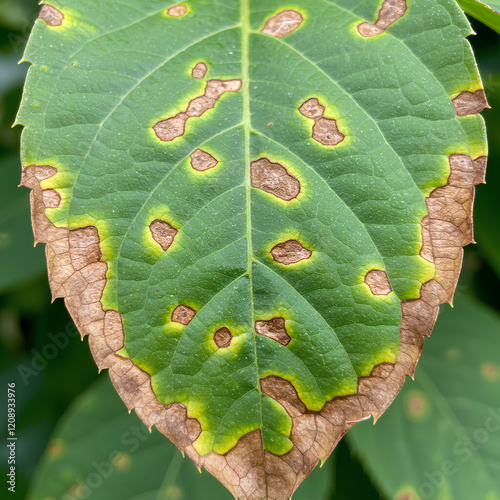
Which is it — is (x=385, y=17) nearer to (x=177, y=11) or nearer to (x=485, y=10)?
(x=485, y=10)

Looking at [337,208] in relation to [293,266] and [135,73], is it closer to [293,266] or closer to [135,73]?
[293,266]

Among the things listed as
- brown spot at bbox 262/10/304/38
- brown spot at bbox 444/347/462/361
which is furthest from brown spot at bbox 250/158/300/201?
brown spot at bbox 444/347/462/361

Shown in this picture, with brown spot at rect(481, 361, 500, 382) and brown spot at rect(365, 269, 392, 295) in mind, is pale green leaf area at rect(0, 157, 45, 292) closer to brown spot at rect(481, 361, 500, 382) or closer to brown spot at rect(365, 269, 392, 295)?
brown spot at rect(365, 269, 392, 295)

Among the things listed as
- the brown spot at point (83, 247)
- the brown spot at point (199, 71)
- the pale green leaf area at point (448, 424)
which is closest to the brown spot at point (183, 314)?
the brown spot at point (83, 247)

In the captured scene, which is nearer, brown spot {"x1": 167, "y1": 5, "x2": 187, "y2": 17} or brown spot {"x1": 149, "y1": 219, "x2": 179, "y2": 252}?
brown spot {"x1": 149, "y1": 219, "x2": 179, "y2": 252}

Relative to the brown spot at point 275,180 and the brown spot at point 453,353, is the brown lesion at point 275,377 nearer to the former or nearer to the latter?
the brown spot at point 275,180

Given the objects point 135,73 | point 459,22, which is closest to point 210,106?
point 135,73
